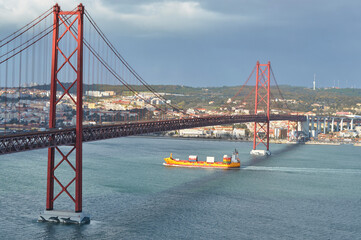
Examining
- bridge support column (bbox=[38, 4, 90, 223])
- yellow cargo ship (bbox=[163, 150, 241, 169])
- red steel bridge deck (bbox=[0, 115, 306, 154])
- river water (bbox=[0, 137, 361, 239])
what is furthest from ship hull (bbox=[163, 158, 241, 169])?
bridge support column (bbox=[38, 4, 90, 223])

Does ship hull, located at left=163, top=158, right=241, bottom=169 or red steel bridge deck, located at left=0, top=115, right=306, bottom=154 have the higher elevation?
red steel bridge deck, located at left=0, top=115, right=306, bottom=154

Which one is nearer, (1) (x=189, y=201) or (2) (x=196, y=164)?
(1) (x=189, y=201)

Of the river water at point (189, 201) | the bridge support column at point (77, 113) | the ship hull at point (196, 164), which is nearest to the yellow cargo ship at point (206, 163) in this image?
the ship hull at point (196, 164)

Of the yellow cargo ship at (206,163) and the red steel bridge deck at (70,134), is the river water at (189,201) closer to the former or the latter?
the yellow cargo ship at (206,163)

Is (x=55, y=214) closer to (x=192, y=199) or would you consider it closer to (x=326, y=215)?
(x=192, y=199)

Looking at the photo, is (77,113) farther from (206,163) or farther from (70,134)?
(206,163)

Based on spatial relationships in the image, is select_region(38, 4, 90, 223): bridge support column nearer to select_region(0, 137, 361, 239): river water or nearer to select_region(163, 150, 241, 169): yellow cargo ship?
select_region(0, 137, 361, 239): river water

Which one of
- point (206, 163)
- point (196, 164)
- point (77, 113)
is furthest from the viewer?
point (206, 163)

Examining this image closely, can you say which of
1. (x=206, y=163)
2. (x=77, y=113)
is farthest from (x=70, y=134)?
(x=206, y=163)
